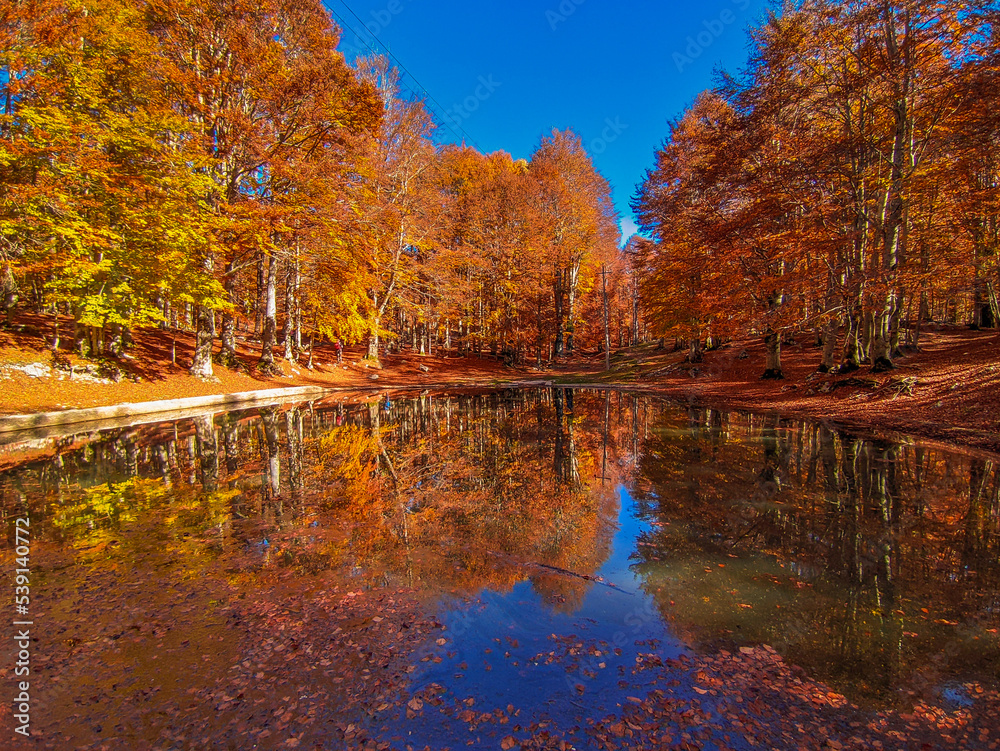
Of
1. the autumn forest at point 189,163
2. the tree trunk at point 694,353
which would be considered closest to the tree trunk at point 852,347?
the tree trunk at point 694,353

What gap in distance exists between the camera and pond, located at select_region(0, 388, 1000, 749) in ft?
8.55

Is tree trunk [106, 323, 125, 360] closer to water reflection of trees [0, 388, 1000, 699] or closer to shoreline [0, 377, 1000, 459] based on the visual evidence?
shoreline [0, 377, 1000, 459]

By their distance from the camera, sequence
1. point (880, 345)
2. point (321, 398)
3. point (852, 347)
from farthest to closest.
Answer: point (321, 398)
point (852, 347)
point (880, 345)

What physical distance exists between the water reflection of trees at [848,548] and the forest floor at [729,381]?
12.9 feet

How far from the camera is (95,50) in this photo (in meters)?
16.9

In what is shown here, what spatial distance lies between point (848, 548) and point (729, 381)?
67.1 ft

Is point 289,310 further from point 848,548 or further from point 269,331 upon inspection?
point 848,548

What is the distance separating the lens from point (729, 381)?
926 inches

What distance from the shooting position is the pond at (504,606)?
2.61 meters

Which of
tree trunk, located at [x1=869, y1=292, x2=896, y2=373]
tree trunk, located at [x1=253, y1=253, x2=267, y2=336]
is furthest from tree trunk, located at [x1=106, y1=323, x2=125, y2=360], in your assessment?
tree trunk, located at [x1=869, y1=292, x2=896, y2=373]

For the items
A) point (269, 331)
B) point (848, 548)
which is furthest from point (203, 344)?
point (848, 548)

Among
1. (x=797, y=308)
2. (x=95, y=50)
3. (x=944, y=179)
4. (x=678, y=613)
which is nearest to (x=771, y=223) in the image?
(x=797, y=308)

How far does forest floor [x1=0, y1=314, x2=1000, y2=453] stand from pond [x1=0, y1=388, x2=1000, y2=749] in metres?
4.97

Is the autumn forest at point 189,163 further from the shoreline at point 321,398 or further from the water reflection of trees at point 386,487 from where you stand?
the water reflection of trees at point 386,487
